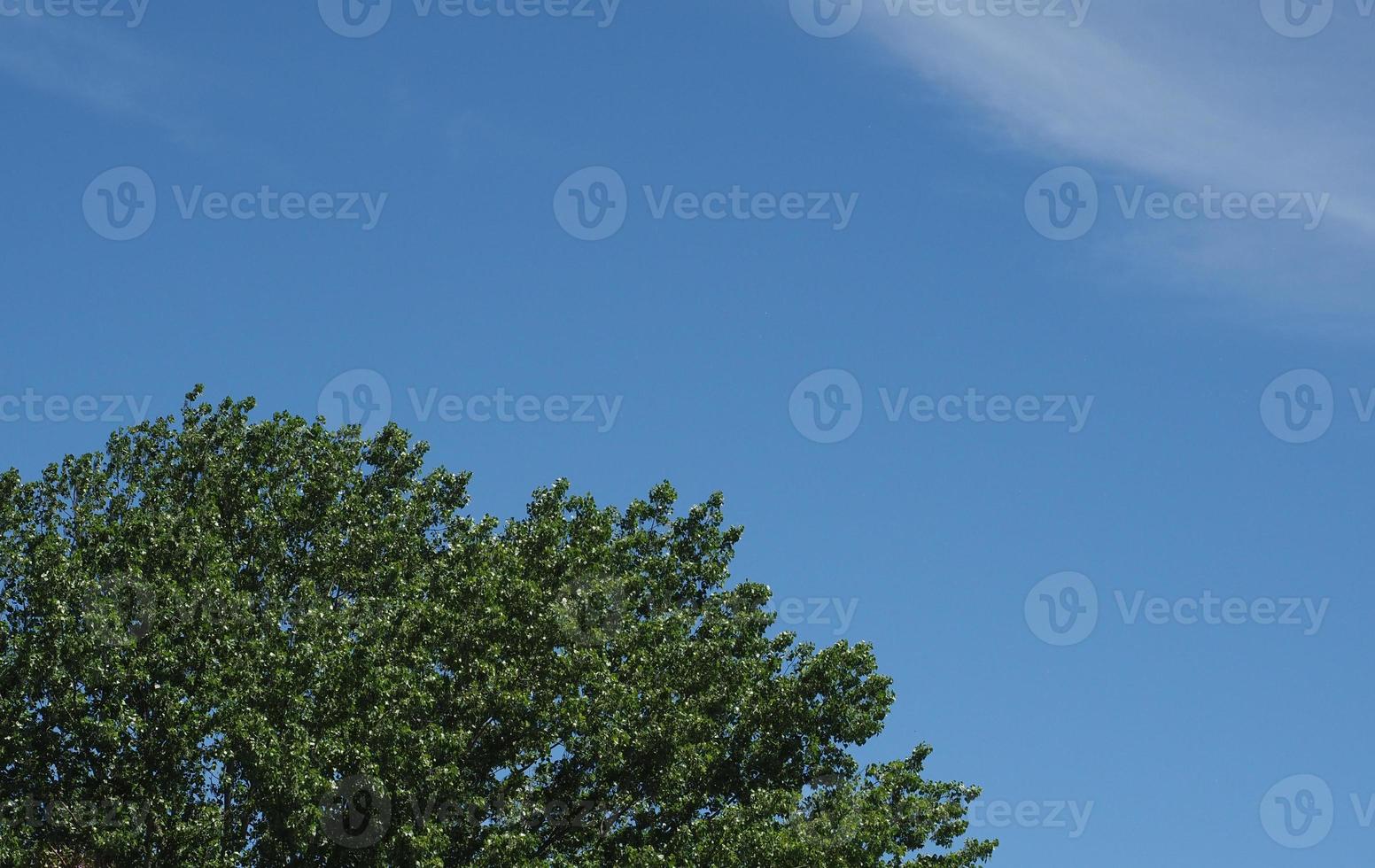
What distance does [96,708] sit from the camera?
1292 inches

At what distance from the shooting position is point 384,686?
107 ft

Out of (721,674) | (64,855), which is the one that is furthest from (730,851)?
(64,855)

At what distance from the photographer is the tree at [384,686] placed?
32312 millimetres

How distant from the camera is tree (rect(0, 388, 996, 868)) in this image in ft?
106

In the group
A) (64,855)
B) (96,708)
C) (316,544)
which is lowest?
(64,855)

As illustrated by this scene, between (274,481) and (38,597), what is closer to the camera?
(38,597)

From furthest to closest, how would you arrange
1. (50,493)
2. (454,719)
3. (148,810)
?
(50,493)
(454,719)
(148,810)

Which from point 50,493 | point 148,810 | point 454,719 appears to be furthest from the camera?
point 50,493

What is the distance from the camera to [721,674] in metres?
37.9

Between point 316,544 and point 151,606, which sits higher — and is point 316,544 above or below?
above

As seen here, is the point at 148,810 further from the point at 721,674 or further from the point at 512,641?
the point at 721,674

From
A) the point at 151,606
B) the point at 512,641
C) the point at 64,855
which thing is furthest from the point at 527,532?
the point at 64,855

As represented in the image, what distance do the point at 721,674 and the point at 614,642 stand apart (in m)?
3.08

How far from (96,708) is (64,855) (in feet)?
11.7
